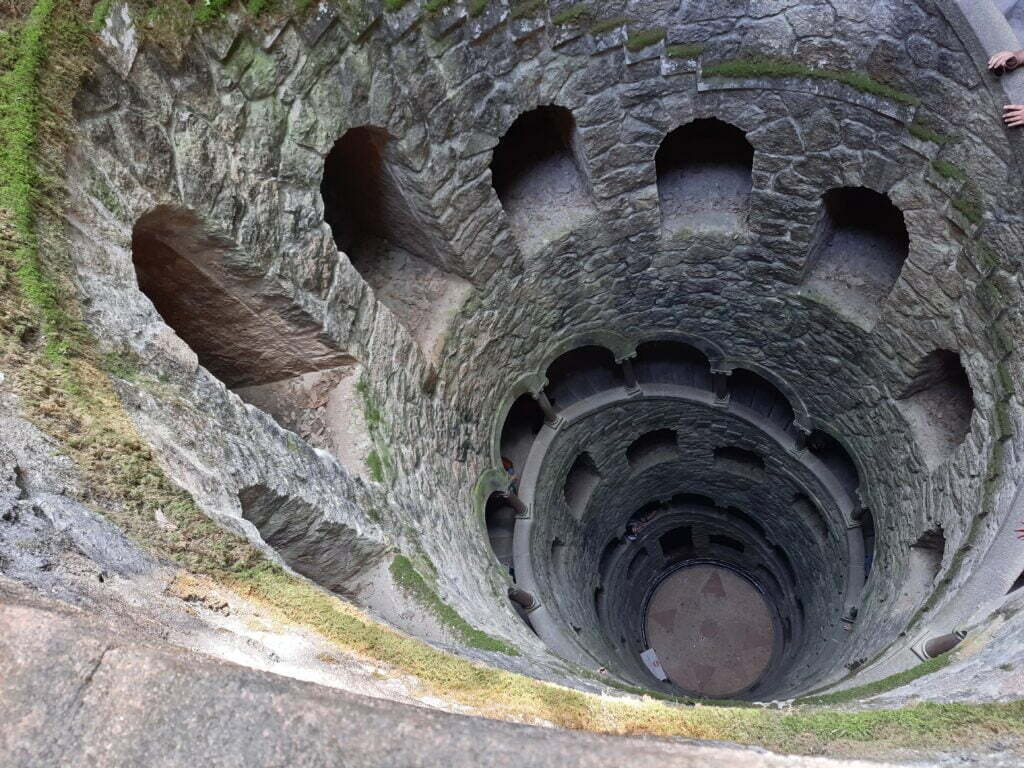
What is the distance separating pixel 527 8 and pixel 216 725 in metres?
4.62

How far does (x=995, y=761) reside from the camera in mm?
1650

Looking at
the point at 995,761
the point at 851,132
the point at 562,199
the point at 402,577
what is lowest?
the point at 402,577

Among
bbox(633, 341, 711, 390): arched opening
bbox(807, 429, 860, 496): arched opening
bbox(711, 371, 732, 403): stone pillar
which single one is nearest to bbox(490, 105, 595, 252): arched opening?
bbox(633, 341, 711, 390): arched opening

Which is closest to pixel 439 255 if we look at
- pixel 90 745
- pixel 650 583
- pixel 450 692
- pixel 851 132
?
pixel 851 132

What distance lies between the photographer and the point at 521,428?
26.7 feet

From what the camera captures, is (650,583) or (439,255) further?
(650,583)

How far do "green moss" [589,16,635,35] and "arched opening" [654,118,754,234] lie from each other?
163 cm

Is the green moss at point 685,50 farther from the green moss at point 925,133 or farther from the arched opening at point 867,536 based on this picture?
the arched opening at point 867,536

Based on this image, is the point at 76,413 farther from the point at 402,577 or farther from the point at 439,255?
the point at 439,255

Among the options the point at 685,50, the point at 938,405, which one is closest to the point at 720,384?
the point at 938,405

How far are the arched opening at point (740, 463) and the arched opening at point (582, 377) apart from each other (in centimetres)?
223

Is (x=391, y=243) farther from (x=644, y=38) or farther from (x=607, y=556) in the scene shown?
(x=607, y=556)

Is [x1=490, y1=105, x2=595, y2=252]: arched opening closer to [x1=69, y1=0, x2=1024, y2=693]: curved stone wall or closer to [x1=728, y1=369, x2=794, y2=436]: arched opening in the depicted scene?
[x1=69, y1=0, x2=1024, y2=693]: curved stone wall

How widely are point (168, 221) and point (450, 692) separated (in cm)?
261
